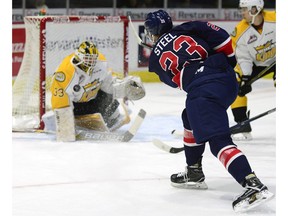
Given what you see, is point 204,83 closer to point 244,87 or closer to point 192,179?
point 192,179

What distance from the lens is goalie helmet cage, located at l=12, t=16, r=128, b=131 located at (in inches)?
183

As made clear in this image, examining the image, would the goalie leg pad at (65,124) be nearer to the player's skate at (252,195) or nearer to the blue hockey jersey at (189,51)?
the blue hockey jersey at (189,51)

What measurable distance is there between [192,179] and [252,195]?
54 centimetres

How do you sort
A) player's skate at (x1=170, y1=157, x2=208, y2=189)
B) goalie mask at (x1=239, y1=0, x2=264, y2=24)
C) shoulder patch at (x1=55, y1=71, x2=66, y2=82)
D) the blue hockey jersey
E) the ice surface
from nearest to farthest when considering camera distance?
1. the ice surface
2. the blue hockey jersey
3. player's skate at (x1=170, y1=157, x2=208, y2=189)
4. shoulder patch at (x1=55, y1=71, x2=66, y2=82)
5. goalie mask at (x1=239, y1=0, x2=264, y2=24)

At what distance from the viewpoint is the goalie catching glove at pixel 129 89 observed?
457cm

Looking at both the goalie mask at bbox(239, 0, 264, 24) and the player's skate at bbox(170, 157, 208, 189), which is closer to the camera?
the player's skate at bbox(170, 157, 208, 189)

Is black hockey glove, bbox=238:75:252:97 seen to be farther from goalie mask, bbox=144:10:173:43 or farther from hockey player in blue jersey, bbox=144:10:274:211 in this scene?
goalie mask, bbox=144:10:173:43

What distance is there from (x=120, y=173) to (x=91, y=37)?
77.1 inches

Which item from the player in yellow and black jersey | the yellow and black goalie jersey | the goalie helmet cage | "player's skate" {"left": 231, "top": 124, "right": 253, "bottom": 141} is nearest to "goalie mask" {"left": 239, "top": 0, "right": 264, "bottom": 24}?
the player in yellow and black jersey

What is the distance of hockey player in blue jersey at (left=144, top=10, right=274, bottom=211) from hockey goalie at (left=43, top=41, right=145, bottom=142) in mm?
1286

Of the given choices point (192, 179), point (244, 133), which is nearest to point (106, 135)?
point (244, 133)

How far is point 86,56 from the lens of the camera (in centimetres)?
423

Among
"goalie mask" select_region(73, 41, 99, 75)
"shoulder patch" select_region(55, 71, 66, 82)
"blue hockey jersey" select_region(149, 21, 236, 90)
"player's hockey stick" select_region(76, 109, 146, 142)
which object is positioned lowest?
"player's hockey stick" select_region(76, 109, 146, 142)

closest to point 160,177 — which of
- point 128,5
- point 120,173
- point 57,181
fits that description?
point 120,173
